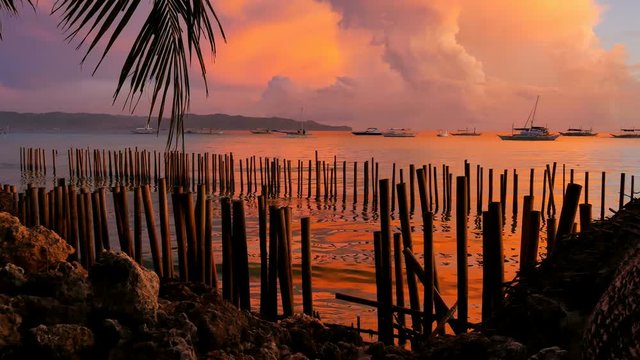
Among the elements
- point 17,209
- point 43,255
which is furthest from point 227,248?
point 17,209

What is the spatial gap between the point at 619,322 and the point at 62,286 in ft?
11.8

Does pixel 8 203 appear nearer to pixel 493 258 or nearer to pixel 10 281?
pixel 10 281

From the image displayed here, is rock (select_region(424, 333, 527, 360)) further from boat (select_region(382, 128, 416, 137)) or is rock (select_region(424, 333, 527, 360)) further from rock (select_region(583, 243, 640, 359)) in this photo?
boat (select_region(382, 128, 416, 137))

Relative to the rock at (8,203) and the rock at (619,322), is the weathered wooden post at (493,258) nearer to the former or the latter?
the rock at (619,322)

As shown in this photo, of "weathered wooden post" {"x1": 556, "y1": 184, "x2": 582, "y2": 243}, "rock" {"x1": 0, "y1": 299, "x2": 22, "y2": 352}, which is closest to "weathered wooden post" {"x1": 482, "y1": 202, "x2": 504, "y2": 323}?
"weathered wooden post" {"x1": 556, "y1": 184, "x2": 582, "y2": 243}

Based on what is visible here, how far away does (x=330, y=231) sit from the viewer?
61.2 ft

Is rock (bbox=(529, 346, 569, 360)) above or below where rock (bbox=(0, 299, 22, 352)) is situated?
above

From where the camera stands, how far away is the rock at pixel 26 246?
6.08m

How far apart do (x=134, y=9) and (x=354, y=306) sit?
264 inches

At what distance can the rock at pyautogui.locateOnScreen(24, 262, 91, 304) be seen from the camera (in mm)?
4258

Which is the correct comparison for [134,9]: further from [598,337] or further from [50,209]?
[50,209]

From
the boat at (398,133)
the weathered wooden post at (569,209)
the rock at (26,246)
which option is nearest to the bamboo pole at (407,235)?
the weathered wooden post at (569,209)

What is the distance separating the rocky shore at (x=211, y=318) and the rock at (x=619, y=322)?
66 centimetres

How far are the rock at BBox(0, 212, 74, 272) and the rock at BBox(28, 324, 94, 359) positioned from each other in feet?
7.91
